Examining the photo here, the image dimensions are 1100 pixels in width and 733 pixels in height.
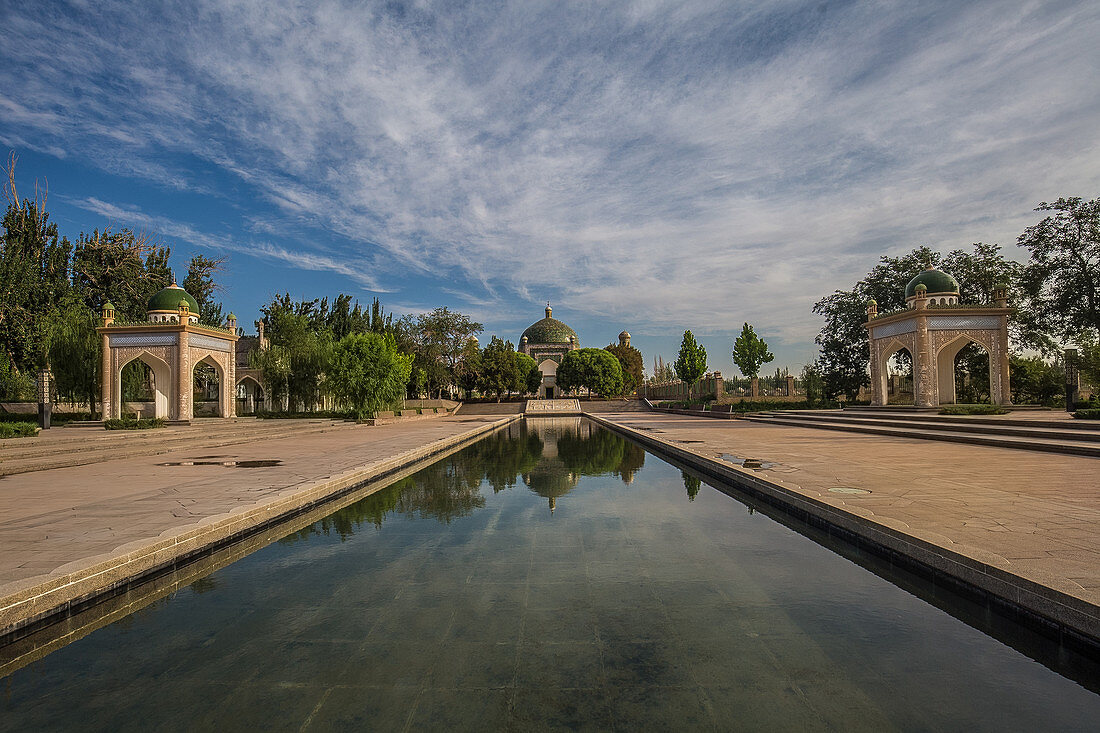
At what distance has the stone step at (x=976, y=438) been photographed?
10430 mm

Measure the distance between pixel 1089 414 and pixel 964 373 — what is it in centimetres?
1686

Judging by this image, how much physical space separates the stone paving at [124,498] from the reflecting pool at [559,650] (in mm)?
920

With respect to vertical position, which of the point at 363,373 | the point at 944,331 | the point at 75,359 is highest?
the point at 944,331

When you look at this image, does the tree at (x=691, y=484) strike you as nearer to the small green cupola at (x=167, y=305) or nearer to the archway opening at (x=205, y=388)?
the small green cupola at (x=167, y=305)

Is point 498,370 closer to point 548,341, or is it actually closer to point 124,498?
point 548,341

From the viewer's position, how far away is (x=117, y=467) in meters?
10.3

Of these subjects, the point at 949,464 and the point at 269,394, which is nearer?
the point at 949,464

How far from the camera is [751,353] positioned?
2031 inches

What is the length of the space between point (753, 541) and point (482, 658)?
3268mm

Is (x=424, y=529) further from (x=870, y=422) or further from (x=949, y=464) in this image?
(x=870, y=422)

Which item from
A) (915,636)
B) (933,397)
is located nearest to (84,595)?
(915,636)

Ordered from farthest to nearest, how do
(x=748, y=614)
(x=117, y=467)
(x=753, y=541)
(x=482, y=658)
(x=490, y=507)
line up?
1. (x=117, y=467)
2. (x=490, y=507)
3. (x=753, y=541)
4. (x=748, y=614)
5. (x=482, y=658)

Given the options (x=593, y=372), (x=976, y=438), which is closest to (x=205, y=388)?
(x=593, y=372)

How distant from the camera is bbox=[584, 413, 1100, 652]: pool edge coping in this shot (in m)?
3.03
